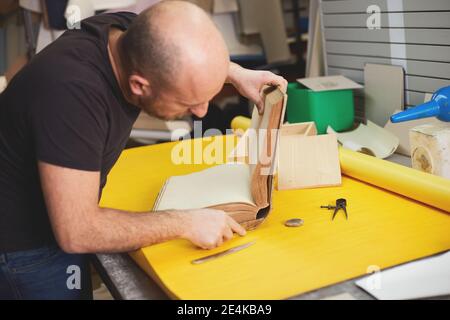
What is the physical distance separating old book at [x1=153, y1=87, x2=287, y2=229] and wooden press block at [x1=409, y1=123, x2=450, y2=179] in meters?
0.41

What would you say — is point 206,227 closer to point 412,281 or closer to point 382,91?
point 412,281

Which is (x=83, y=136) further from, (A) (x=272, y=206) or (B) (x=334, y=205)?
(B) (x=334, y=205)

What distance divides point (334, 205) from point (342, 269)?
Result: 12.2 inches

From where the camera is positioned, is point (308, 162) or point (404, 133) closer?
point (308, 162)

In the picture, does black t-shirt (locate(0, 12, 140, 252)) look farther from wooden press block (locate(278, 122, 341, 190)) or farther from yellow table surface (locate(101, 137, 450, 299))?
wooden press block (locate(278, 122, 341, 190))

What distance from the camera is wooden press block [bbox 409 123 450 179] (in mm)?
1326

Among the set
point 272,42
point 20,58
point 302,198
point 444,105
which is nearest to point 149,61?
point 302,198

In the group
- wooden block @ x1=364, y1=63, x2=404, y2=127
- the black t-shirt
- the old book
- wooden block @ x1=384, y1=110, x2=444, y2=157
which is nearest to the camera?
the black t-shirt

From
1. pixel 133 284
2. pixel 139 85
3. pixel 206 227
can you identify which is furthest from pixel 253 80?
pixel 133 284

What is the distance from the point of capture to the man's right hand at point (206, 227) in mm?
1073

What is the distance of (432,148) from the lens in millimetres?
1340

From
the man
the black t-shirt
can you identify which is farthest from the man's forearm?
the black t-shirt

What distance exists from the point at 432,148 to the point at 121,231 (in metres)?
0.80

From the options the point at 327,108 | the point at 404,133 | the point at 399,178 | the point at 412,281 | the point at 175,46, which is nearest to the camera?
the point at 412,281
